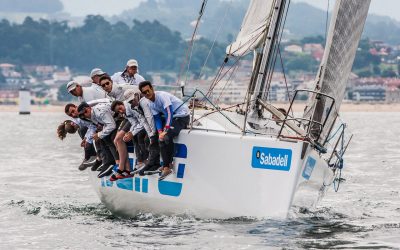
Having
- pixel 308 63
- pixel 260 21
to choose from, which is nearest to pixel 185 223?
pixel 260 21

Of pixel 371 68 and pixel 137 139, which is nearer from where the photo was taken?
pixel 137 139

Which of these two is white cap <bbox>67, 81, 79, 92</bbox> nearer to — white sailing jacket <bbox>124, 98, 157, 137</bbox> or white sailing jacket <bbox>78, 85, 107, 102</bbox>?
white sailing jacket <bbox>78, 85, 107, 102</bbox>

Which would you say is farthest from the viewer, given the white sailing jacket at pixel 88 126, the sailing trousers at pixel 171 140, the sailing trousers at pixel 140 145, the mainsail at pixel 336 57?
the white sailing jacket at pixel 88 126

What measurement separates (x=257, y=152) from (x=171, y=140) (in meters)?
0.90

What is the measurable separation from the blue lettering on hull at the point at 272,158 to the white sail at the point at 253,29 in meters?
1.77

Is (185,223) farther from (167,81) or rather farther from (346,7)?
(167,81)

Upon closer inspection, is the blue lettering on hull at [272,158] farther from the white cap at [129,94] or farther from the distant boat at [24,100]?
the distant boat at [24,100]

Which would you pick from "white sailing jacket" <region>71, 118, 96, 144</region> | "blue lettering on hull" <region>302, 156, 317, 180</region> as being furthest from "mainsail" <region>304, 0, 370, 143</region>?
"white sailing jacket" <region>71, 118, 96, 144</region>

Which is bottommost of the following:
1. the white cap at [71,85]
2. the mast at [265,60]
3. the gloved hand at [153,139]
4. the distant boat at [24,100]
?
the distant boat at [24,100]

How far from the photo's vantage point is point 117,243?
9156mm

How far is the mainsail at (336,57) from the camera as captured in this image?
10.2 meters

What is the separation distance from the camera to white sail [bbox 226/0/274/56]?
418 inches

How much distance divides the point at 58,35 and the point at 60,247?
14685 centimetres

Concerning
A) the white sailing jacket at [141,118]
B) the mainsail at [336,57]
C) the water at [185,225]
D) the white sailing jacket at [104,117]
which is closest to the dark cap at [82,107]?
the white sailing jacket at [104,117]
